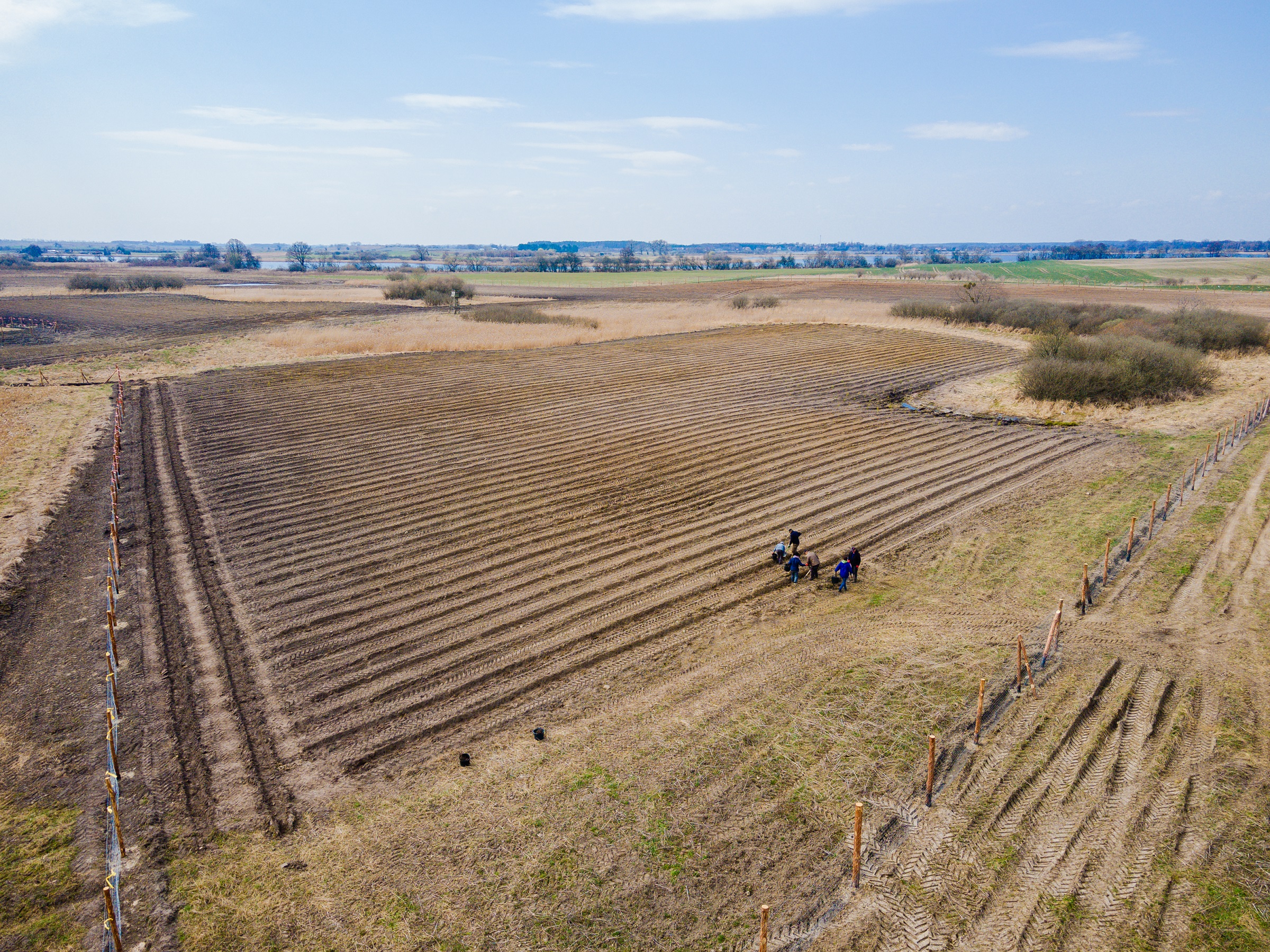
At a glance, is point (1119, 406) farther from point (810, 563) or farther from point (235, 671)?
point (235, 671)

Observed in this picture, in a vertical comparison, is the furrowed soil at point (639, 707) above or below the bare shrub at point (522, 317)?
below

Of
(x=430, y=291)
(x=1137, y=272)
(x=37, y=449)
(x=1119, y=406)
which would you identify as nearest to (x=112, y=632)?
(x=37, y=449)

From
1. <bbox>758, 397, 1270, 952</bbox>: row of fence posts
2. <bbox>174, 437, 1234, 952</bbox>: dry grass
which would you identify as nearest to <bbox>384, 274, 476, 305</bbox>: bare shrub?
<bbox>758, 397, 1270, 952</bbox>: row of fence posts

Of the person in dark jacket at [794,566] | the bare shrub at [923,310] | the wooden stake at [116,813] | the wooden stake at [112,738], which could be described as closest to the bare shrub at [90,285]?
the bare shrub at [923,310]

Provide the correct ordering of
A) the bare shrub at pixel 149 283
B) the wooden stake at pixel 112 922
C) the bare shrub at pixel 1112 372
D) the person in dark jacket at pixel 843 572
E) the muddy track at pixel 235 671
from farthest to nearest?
the bare shrub at pixel 149 283 < the bare shrub at pixel 1112 372 < the person in dark jacket at pixel 843 572 < the muddy track at pixel 235 671 < the wooden stake at pixel 112 922

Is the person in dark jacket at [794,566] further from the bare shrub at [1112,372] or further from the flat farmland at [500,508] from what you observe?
the bare shrub at [1112,372]

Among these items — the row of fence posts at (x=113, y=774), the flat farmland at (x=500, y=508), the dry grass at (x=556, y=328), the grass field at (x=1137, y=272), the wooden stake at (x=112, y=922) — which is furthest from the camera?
the grass field at (x=1137, y=272)

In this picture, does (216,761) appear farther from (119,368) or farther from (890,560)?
(119,368)

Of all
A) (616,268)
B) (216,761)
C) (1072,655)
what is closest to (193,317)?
(216,761)
